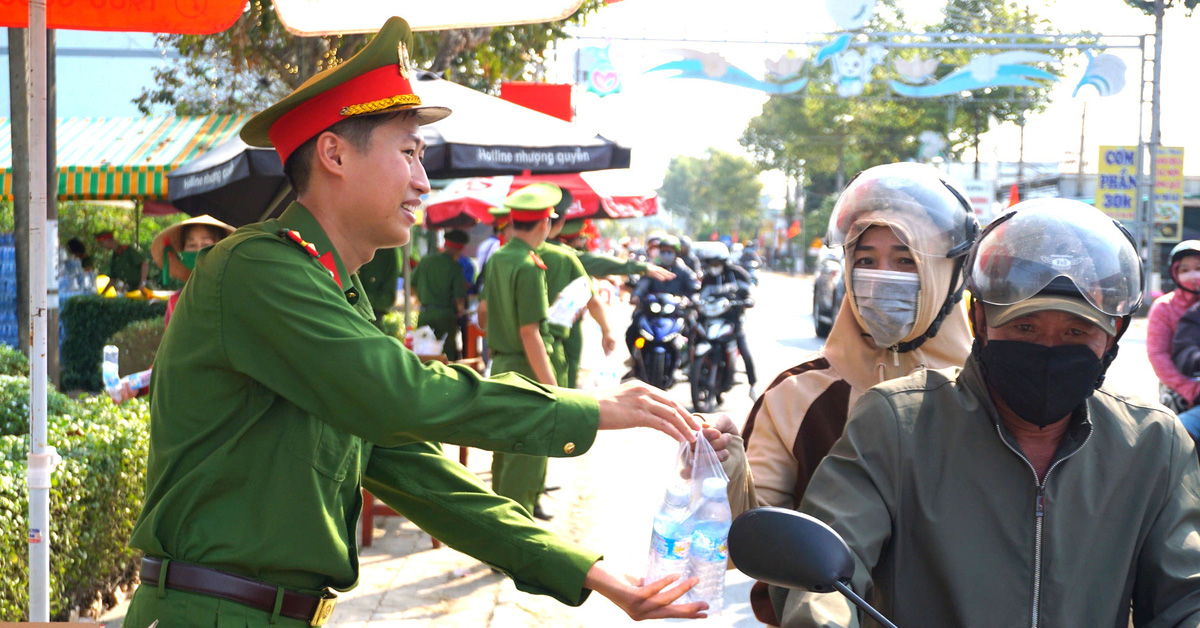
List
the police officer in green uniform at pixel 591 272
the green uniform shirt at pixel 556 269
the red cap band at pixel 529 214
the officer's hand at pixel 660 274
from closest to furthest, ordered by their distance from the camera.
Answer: the red cap band at pixel 529 214
the green uniform shirt at pixel 556 269
the police officer in green uniform at pixel 591 272
the officer's hand at pixel 660 274

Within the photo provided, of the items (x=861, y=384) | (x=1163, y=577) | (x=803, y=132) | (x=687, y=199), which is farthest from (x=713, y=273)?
(x=687, y=199)

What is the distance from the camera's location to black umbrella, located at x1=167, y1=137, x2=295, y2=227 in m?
6.55

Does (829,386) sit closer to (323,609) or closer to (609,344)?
(323,609)

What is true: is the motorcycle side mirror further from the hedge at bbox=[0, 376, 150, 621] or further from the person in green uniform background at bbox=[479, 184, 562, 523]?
the person in green uniform background at bbox=[479, 184, 562, 523]

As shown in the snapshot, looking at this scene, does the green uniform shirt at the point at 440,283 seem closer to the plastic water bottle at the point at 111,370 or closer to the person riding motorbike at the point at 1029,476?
the plastic water bottle at the point at 111,370

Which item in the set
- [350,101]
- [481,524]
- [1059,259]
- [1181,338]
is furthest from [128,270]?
[1059,259]

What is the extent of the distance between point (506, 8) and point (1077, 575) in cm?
262

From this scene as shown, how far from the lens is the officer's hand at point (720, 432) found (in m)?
2.55

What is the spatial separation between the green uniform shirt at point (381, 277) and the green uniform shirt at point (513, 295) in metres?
2.82

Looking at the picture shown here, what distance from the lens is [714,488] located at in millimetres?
2520

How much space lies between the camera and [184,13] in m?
3.54

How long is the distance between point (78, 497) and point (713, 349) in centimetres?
873

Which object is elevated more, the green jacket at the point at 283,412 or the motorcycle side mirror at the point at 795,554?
the green jacket at the point at 283,412

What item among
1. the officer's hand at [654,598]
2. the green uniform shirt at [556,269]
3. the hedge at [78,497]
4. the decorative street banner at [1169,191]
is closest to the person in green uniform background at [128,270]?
the green uniform shirt at [556,269]
